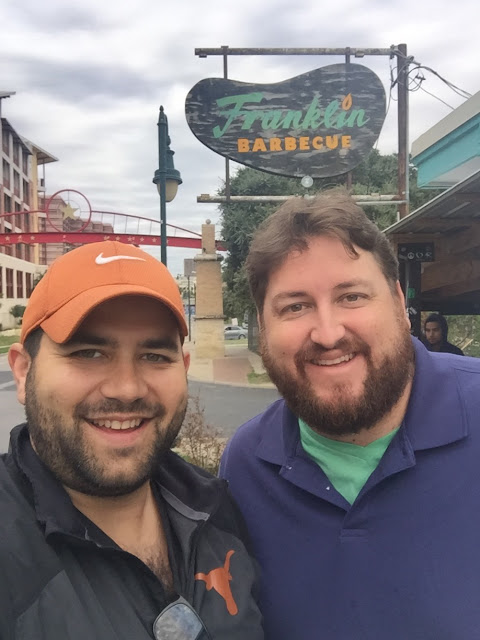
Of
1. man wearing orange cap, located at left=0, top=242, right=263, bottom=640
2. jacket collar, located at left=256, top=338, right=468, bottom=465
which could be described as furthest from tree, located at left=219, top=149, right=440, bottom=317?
man wearing orange cap, located at left=0, top=242, right=263, bottom=640

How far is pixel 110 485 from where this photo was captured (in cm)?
151

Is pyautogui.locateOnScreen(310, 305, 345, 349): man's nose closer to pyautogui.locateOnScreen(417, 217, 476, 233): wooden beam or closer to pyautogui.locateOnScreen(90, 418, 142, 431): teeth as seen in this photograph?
pyautogui.locateOnScreen(90, 418, 142, 431): teeth

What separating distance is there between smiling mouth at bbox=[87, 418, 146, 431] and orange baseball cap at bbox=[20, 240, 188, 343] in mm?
258

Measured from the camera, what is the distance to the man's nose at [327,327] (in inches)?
71.4

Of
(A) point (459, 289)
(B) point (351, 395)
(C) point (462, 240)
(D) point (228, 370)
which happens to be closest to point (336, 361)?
(B) point (351, 395)

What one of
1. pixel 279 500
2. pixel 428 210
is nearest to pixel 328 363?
pixel 279 500

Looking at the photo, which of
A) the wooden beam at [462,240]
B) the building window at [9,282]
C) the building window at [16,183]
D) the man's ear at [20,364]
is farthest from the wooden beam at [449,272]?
the building window at [16,183]

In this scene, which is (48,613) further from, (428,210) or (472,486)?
(428,210)

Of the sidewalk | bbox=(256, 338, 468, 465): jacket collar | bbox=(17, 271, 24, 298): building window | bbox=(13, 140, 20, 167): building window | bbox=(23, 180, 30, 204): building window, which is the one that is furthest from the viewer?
bbox=(23, 180, 30, 204): building window

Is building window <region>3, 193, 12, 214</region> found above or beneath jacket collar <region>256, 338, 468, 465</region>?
above

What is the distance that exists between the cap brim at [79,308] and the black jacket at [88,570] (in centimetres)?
32

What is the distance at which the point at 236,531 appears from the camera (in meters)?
1.83


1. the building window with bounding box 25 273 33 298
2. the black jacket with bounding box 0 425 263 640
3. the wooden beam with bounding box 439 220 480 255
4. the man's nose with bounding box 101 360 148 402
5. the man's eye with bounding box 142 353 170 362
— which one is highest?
the building window with bounding box 25 273 33 298

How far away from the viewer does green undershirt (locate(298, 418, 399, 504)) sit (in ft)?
6.08
